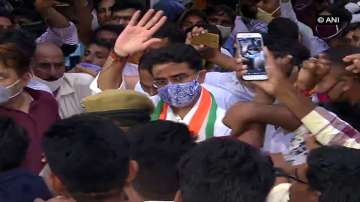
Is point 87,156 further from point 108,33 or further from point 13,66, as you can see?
point 108,33

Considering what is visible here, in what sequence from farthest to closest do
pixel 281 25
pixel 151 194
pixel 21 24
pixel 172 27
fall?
pixel 281 25
pixel 21 24
pixel 172 27
pixel 151 194

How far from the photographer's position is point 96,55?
5797 millimetres

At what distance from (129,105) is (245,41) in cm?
54

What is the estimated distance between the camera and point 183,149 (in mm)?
2852

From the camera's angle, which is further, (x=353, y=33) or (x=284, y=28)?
(x=284, y=28)

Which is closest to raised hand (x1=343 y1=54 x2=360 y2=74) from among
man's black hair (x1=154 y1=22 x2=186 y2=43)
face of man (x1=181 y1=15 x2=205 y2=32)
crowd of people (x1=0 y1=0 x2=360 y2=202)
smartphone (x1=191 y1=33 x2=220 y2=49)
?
crowd of people (x1=0 y1=0 x2=360 y2=202)

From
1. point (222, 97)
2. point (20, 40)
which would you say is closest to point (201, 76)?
point (222, 97)


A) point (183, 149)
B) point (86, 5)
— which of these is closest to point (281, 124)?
point (183, 149)

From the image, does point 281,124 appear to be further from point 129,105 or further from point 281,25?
point 281,25

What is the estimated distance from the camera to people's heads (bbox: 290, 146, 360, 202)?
241 cm

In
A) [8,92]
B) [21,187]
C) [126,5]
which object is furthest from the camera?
→ [126,5]

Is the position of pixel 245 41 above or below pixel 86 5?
above

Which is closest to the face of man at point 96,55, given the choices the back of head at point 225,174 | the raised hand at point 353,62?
the raised hand at point 353,62

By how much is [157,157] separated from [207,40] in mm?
2333
